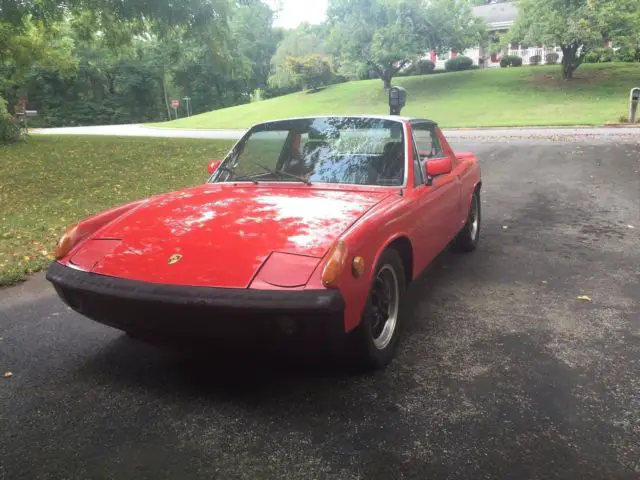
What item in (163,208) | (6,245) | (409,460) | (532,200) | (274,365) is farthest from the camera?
(532,200)

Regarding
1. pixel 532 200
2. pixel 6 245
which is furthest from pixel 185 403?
pixel 532 200

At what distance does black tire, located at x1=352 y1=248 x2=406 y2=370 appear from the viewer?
2.89 meters

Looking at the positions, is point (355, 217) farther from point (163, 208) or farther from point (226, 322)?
point (163, 208)

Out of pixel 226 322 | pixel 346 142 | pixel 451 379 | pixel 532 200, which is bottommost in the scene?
pixel 532 200

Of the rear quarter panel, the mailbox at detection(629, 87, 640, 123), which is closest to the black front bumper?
the rear quarter panel

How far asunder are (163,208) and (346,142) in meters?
1.45

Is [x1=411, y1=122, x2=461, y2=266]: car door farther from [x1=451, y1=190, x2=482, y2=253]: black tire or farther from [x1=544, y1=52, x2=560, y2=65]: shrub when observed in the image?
[x1=544, y1=52, x2=560, y2=65]: shrub

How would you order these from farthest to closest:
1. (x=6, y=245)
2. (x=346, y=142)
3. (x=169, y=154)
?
(x=169, y=154), (x=6, y=245), (x=346, y=142)

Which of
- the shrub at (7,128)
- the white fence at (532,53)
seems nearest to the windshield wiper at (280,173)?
the shrub at (7,128)

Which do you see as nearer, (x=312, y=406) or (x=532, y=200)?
(x=312, y=406)

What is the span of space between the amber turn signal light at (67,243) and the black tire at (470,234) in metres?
3.68

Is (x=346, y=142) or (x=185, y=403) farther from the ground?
(x=346, y=142)

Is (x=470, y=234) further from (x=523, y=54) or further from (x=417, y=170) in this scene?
(x=523, y=54)

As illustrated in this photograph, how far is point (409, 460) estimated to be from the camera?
2.32 m
